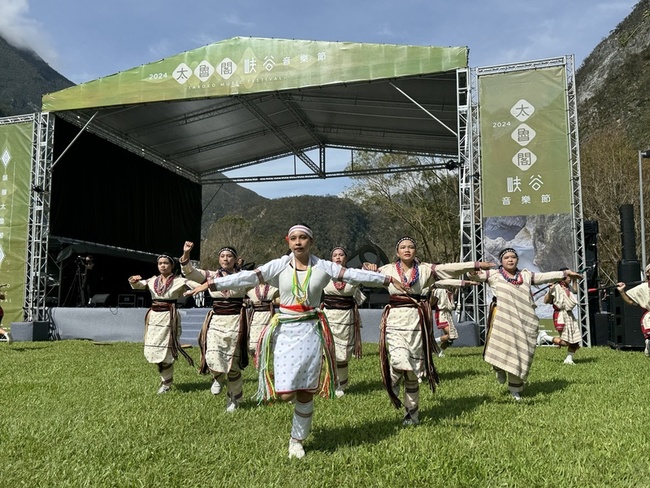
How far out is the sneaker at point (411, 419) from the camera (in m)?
4.73

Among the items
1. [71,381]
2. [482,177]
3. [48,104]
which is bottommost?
[71,381]

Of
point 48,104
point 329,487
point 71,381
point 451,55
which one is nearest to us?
point 329,487

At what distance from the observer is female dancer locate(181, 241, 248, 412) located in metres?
5.70

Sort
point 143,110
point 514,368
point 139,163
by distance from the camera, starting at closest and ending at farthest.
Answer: point 514,368 < point 143,110 < point 139,163

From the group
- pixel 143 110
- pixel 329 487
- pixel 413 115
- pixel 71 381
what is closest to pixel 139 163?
pixel 143 110

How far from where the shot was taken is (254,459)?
377 centimetres

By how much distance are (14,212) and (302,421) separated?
1311 cm

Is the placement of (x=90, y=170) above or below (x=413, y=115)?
below

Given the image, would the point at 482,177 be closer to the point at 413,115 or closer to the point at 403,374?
the point at 413,115

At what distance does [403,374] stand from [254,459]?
1.63 metres

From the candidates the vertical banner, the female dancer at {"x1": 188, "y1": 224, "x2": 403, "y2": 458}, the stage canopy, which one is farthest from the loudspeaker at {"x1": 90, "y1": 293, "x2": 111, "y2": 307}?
the female dancer at {"x1": 188, "y1": 224, "x2": 403, "y2": 458}

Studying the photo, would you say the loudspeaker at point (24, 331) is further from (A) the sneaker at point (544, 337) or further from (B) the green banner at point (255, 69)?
(A) the sneaker at point (544, 337)

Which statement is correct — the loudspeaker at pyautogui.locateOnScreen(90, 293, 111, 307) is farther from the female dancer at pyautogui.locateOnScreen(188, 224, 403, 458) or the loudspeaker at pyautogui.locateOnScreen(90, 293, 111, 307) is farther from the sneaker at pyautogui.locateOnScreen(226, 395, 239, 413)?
the female dancer at pyautogui.locateOnScreen(188, 224, 403, 458)

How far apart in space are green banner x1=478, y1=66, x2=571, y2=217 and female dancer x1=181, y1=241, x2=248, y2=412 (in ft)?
24.4
